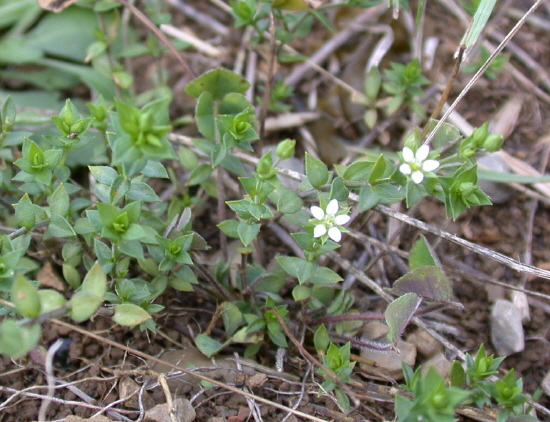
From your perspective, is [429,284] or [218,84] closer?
[429,284]

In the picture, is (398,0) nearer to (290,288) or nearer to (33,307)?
(290,288)

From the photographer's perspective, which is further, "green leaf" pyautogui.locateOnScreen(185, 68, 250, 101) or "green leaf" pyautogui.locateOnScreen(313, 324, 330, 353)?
"green leaf" pyautogui.locateOnScreen(185, 68, 250, 101)

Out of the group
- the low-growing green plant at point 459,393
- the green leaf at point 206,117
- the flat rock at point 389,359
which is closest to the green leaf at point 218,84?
the green leaf at point 206,117

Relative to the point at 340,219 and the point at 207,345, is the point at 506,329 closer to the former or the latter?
the point at 340,219

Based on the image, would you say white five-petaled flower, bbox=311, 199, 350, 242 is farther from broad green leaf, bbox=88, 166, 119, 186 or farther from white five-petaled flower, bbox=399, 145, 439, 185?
broad green leaf, bbox=88, 166, 119, 186

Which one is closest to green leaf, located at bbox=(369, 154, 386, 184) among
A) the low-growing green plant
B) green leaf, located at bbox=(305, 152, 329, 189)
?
green leaf, located at bbox=(305, 152, 329, 189)

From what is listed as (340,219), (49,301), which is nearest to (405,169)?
(340,219)

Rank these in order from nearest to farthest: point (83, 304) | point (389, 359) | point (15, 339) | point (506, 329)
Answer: point (15, 339)
point (83, 304)
point (389, 359)
point (506, 329)
